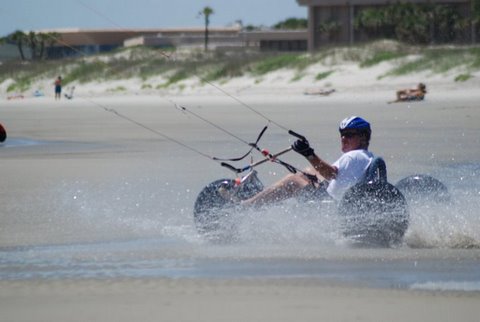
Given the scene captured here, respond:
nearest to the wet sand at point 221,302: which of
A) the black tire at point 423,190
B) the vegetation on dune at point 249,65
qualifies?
the black tire at point 423,190

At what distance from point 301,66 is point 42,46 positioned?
3580 centimetres

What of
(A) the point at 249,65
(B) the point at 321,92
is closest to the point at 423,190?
(B) the point at 321,92

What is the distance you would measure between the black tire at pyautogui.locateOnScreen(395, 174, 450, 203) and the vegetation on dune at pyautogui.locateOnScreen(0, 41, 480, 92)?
24.5m

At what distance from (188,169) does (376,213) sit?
20.5 feet

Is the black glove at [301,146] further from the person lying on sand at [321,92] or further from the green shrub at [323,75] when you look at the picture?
the green shrub at [323,75]

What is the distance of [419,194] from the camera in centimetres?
980

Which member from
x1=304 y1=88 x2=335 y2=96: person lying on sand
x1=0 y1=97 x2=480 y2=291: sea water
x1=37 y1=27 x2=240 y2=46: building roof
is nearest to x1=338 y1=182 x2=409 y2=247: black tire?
x1=0 y1=97 x2=480 y2=291: sea water

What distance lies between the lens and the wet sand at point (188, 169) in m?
6.75

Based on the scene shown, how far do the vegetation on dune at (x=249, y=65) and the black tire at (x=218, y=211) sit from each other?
80.5 feet

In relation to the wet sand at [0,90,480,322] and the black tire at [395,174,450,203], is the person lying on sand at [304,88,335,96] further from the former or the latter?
the black tire at [395,174,450,203]

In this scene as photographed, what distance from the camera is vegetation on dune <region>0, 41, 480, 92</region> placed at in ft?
125

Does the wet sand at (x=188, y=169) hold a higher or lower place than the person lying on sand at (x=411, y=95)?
lower

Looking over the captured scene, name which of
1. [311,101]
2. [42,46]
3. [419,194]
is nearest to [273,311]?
[419,194]

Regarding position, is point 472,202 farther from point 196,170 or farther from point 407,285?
point 196,170
